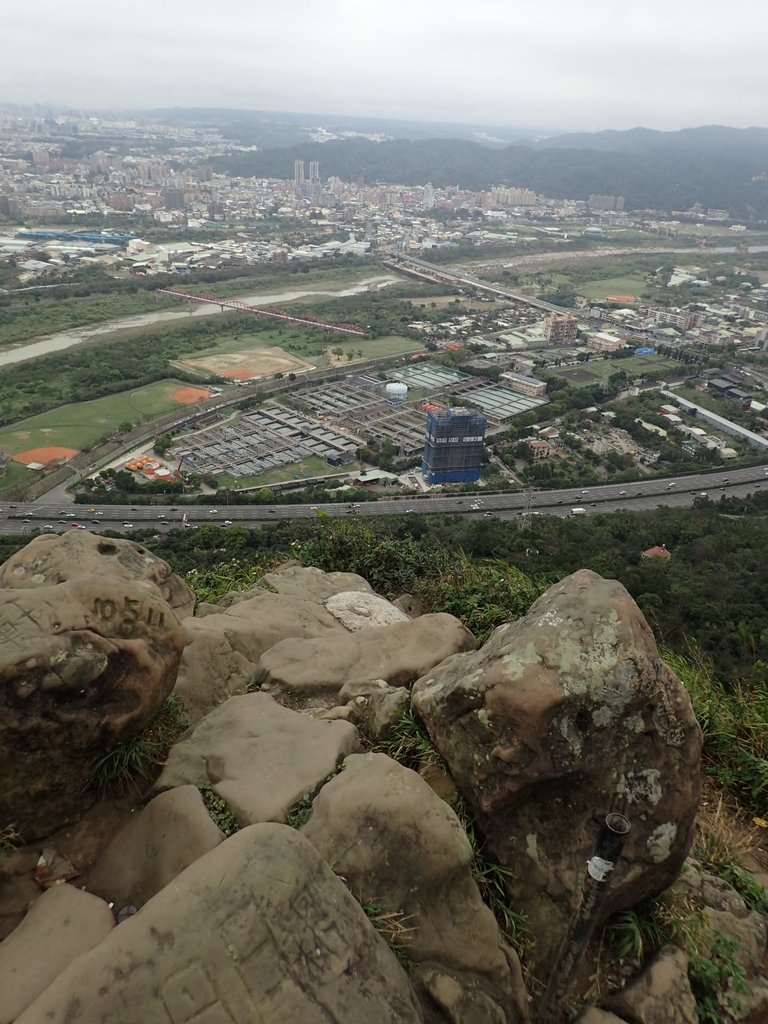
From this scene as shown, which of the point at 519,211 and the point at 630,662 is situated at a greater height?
the point at 630,662

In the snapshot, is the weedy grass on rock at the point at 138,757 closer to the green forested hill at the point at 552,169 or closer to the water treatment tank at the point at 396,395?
the water treatment tank at the point at 396,395

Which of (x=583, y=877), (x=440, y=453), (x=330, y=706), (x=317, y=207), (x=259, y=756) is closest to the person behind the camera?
(x=583, y=877)

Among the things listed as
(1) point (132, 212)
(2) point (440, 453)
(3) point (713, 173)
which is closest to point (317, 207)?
(1) point (132, 212)

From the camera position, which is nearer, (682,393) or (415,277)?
(682,393)

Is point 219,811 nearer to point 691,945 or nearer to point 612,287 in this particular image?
point 691,945

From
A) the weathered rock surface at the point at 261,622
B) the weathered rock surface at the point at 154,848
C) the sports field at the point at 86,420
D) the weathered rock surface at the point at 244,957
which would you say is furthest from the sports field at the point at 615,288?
the weathered rock surface at the point at 244,957

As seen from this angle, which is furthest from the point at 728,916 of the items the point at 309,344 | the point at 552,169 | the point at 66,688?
the point at 552,169

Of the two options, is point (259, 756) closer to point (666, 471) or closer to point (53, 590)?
point (53, 590)

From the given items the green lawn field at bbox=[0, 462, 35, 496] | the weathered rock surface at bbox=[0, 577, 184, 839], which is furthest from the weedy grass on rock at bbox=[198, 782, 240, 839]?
the green lawn field at bbox=[0, 462, 35, 496]
